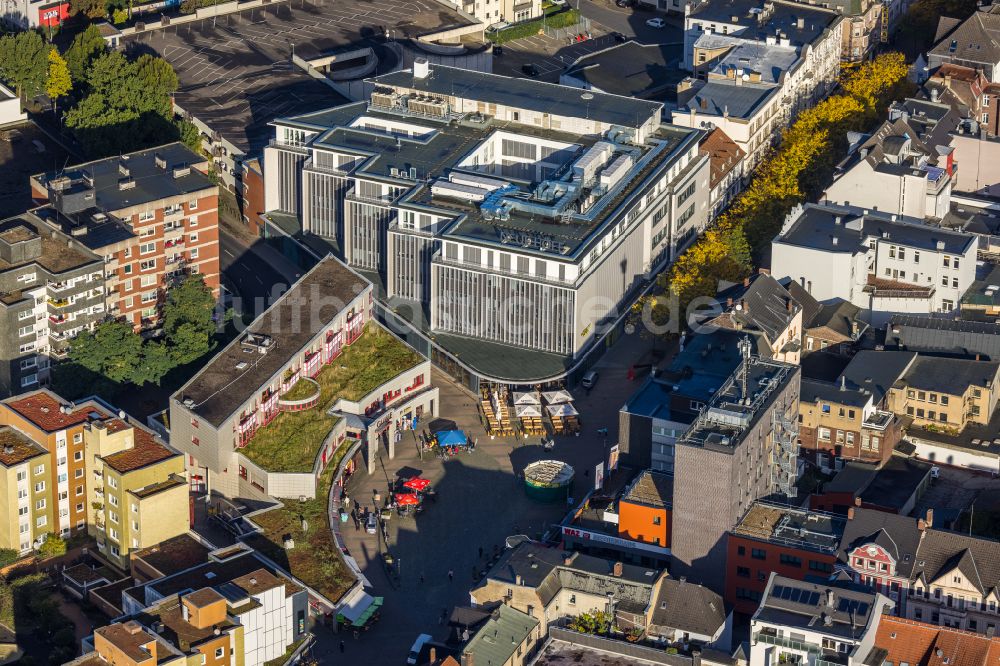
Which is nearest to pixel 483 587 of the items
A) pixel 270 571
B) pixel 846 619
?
pixel 270 571

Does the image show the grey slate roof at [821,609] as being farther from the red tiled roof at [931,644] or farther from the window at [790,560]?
the window at [790,560]

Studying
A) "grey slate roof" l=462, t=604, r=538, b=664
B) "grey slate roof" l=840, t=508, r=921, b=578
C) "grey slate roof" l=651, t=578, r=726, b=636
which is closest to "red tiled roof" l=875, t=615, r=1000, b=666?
"grey slate roof" l=840, t=508, r=921, b=578

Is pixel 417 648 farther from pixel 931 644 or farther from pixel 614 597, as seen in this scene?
pixel 931 644

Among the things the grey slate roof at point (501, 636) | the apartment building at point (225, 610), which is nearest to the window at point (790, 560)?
the grey slate roof at point (501, 636)

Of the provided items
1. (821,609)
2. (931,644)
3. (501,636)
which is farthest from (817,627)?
(501,636)

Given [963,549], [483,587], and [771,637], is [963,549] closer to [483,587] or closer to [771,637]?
[771,637]
